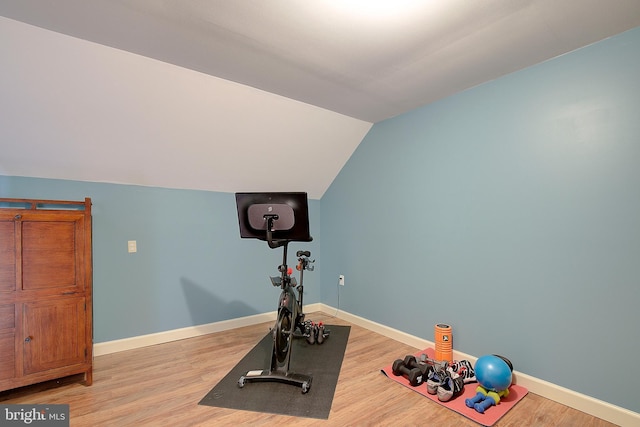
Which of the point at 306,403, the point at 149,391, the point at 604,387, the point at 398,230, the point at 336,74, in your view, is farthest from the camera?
the point at 398,230

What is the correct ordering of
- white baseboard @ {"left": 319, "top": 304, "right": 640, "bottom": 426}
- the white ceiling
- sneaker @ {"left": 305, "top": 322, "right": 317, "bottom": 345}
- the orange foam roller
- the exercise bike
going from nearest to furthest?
the white ceiling → white baseboard @ {"left": 319, "top": 304, "right": 640, "bottom": 426} → the exercise bike → the orange foam roller → sneaker @ {"left": 305, "top": 322, "right": 317, "bottom": 345}

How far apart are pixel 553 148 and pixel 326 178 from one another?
2.52 meters

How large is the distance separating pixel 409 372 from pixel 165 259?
260cm

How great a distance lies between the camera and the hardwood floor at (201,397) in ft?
6.30

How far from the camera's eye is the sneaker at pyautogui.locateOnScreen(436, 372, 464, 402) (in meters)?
2.10

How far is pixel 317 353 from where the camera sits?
2.94 metres

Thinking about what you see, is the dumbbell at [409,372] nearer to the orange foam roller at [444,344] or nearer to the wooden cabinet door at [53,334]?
the orange foam roller at [444,344]

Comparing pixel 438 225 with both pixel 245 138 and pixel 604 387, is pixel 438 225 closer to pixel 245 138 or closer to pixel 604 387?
pixel 604 387

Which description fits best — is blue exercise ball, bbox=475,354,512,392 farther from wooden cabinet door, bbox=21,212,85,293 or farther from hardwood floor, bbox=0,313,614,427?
wooden cabinet door, bbox=21,212,85,293

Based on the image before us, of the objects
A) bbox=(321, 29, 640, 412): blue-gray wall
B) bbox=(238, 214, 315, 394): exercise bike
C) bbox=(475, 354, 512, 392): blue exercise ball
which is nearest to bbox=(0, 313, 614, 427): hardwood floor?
bbox=(475, 354, 512, 392): blue exercise ball

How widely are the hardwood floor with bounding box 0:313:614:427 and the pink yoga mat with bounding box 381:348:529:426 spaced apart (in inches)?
1.5

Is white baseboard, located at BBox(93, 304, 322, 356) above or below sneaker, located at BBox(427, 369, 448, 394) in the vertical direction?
above

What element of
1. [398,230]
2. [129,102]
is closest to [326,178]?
[398,230]

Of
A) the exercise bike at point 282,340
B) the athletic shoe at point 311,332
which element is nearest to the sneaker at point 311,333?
the athletic shoe at point 311,332
